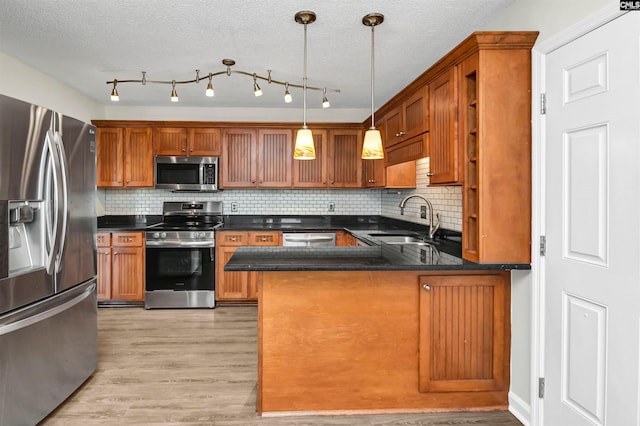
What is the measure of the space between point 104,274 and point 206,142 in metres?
1.92

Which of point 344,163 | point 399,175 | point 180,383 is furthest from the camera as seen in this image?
point 344,163

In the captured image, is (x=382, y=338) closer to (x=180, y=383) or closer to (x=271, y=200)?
(x=180, y=383)

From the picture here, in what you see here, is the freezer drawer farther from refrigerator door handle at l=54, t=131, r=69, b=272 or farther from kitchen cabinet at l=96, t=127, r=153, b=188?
kitchen cabinet at l=96, t=127, r=153, b=188

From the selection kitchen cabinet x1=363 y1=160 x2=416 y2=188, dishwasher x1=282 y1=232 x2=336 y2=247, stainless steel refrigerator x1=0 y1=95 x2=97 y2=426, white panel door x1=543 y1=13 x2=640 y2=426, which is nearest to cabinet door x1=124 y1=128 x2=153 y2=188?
dishwasher x1=282 y1=232 x2=336 y2=247

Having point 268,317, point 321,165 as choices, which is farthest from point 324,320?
point 321,165

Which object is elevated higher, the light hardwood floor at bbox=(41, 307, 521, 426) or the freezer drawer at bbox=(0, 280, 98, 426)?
the freezer drawer at bbox=(0, 280, 98, 426)

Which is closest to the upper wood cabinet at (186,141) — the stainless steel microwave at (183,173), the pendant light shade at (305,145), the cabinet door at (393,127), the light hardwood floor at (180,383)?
the stainless steel microwave at (183,173)

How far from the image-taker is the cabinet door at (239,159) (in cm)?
492

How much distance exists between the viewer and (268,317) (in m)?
2.27

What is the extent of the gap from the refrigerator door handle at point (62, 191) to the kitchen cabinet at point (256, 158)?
260cm

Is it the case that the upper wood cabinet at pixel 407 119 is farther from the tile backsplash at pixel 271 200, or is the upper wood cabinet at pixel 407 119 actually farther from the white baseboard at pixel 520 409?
the white baseboard at pixel 520 409

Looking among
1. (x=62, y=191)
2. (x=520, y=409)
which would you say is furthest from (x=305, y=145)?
(x=520, y=409)

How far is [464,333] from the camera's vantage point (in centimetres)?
234

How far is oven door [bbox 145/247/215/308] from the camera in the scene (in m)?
4.47
